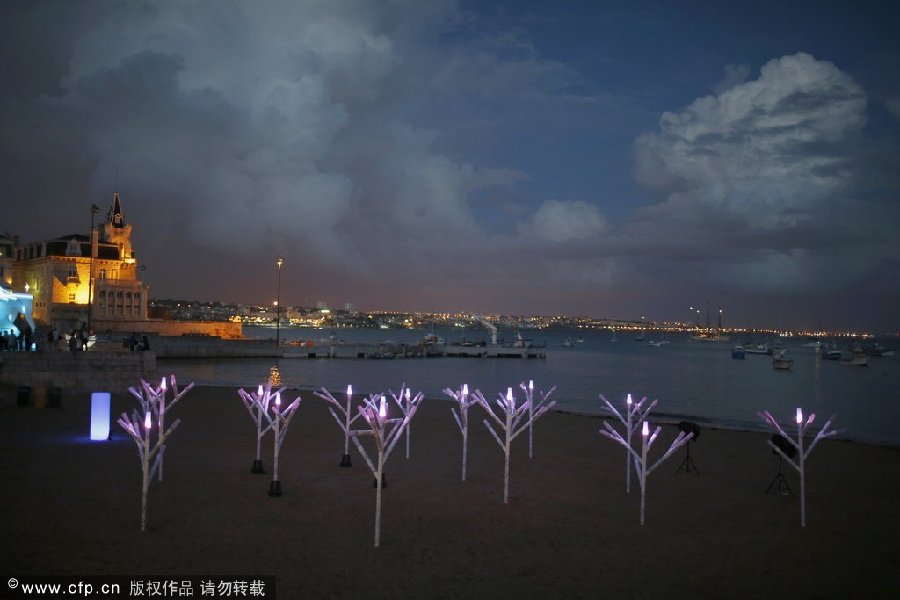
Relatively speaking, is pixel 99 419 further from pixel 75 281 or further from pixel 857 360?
pixel 857 360

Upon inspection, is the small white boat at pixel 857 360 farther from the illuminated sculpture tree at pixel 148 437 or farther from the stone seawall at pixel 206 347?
the illuminated sculpture tree at pixel 148 437

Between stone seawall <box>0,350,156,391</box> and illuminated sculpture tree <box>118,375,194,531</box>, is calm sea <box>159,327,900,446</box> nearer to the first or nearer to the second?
stone seawall <box>0,350,156,391</box>

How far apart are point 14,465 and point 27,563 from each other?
693 cm

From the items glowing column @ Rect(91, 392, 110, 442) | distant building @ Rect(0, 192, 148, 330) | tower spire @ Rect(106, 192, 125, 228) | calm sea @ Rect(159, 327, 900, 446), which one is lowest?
calm sea @ Rect(159, 327, 900, 446)

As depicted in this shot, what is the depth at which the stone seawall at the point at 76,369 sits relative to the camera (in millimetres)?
28375

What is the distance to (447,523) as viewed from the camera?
12109 millimetres

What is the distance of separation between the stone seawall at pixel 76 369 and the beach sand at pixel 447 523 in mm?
9964

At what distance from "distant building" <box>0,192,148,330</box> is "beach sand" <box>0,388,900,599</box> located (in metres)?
70.4

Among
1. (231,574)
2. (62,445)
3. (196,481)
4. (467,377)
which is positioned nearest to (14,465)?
(62,445)

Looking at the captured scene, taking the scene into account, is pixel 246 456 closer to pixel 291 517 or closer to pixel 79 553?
pixel 291 517

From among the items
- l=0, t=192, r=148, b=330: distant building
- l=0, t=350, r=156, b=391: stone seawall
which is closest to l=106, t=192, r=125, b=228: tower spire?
l=0, t=192, r=148, b=330: distant building

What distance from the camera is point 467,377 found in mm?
70688

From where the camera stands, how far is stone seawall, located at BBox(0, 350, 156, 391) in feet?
93.1

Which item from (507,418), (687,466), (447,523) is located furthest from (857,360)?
(447,523)
